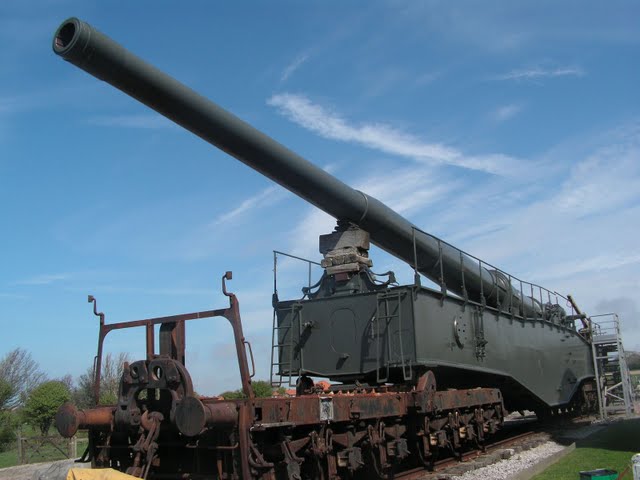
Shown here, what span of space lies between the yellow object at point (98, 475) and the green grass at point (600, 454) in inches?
236

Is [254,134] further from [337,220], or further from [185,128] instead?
[337,220]

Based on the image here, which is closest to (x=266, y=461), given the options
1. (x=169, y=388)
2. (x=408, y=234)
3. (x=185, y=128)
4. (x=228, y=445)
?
(x=228, y=445)

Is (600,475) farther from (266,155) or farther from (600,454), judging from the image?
(266,155)

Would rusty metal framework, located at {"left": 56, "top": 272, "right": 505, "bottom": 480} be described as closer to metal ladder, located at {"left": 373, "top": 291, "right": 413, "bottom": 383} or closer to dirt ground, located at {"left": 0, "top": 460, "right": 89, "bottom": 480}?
metal ladder, located at {"left": 373, "top": 291, "right": 413, "bottom": 383}

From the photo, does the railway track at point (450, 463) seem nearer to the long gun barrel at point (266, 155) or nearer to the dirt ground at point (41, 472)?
the long gun barrel at point (266, 155)

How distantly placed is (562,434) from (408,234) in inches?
308

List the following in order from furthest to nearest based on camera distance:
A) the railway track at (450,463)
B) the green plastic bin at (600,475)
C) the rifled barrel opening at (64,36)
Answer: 1. the railway track at (450,463)
2. the green plastic bin at (600,475)
3. the rifled barrel opening at (64,36)

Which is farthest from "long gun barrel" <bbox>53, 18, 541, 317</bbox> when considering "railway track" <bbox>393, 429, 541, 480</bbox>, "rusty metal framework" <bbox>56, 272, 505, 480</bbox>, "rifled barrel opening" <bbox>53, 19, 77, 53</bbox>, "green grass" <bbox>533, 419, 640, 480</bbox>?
"green grass" <bbox>533, 419, 640, 480</bbox>

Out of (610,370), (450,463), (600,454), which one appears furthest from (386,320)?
(610,370)

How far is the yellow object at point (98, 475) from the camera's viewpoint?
220 inches

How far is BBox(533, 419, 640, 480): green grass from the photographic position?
995 centimetres

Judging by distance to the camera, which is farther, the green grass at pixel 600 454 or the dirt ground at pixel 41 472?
the dirt ground at pixel 41 472

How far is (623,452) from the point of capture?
1154 cm

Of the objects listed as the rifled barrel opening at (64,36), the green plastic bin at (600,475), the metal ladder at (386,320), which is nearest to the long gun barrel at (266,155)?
the rifled barrel opening at (64,36)
